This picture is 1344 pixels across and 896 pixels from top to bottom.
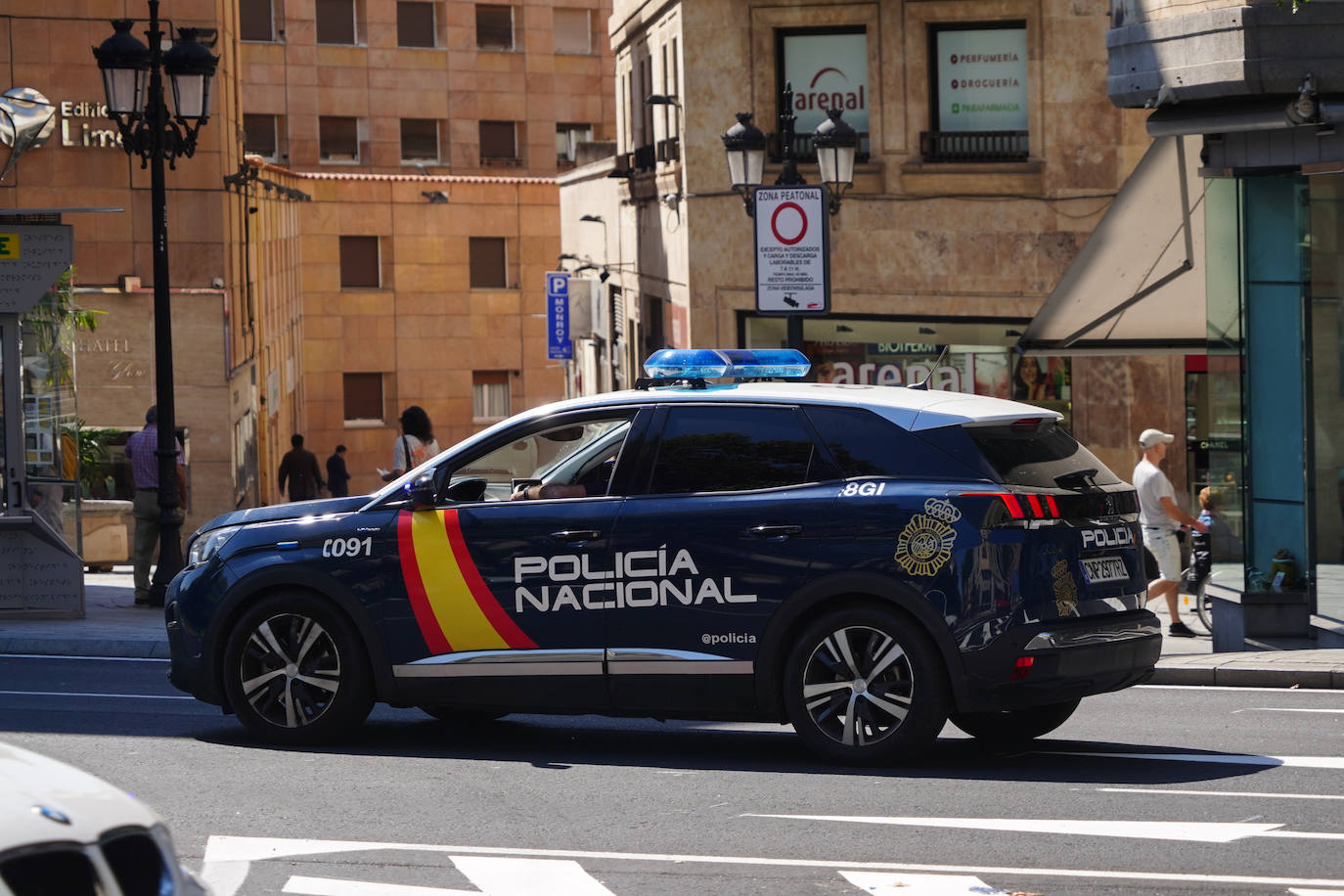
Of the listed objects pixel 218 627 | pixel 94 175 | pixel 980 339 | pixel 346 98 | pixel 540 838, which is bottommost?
pixel 540 838

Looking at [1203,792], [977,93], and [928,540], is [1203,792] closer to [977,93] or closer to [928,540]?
[928,540]

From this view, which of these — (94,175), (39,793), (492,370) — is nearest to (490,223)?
(492,370)

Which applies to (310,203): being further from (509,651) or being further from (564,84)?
(509,651)

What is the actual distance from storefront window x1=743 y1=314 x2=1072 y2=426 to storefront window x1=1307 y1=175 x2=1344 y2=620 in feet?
28.1

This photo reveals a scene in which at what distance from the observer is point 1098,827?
7.37 m

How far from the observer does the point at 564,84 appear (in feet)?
185

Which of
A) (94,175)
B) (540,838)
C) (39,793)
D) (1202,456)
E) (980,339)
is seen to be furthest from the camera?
(94,175)

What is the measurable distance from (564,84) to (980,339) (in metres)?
35.4

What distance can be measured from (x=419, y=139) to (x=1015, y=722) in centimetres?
4764

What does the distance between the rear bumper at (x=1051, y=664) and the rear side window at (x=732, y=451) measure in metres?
1.12

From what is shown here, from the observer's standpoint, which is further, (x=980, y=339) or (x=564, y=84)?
(x=564, y=84)

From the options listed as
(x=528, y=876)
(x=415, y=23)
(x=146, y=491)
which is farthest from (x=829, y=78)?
(x=415, y=23)

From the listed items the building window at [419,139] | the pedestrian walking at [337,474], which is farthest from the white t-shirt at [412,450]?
the building window at [419,139]

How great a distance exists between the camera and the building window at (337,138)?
2135 inches
